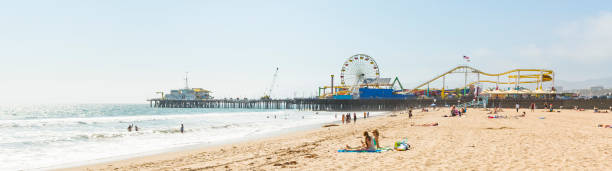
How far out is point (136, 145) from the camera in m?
18.0

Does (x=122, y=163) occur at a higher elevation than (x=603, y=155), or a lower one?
lower

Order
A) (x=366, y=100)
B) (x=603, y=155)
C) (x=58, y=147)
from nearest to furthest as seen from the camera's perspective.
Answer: (x=603, y=155)
(x=58, y=147)
(x=366, y=100)

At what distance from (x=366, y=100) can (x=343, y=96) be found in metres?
11.2

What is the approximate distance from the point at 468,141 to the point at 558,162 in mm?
3838

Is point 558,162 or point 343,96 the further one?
point 343,96

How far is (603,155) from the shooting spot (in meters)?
8.25

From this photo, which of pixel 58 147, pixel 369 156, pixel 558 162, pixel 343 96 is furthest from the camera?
pixel 343 96

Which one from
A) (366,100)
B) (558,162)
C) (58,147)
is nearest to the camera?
(558,162)

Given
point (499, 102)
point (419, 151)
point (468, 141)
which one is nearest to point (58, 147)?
point (419, 151)

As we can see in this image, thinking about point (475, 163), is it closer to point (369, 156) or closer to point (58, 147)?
point (369, 156)

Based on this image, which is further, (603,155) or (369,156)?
(369,156)

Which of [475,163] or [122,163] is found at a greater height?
[475,163]

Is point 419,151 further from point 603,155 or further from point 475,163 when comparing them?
point 603,155

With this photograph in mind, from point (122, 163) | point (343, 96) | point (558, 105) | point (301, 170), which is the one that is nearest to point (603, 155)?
point (301, 170)
